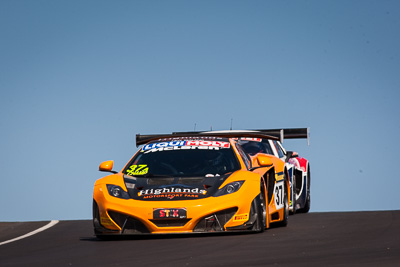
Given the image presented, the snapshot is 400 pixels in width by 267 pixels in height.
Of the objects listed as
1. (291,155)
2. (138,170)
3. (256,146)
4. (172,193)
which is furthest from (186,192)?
(291,155)

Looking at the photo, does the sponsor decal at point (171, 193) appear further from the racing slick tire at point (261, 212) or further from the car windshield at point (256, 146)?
the car windshield at point (256, 146)

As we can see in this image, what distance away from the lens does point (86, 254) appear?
30.0 feet

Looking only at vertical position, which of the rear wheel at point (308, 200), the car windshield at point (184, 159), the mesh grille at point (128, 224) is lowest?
the rear wheel at point (308, 200)

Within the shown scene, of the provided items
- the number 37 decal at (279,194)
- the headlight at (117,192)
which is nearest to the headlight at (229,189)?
the headlight at (117,192)

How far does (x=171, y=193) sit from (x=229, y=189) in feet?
2.18

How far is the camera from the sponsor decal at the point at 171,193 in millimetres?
10961

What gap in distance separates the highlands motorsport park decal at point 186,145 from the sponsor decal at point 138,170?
36cm

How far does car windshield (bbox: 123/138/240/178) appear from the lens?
1208 cm

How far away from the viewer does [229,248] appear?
9258 mm

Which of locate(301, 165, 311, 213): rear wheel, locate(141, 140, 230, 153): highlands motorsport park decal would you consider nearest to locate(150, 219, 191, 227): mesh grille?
locate(141, 140, 230, 153): highlands motorsport park decal

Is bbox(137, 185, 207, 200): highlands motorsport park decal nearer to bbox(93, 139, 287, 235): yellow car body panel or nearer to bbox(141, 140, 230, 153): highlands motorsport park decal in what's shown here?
bbox(93, 139, 287, 235): yellow car body panel

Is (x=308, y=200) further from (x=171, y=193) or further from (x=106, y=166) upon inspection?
(x=171, y=193)

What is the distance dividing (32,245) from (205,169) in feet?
8.11

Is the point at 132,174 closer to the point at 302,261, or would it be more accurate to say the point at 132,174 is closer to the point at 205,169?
the point at 205,169
